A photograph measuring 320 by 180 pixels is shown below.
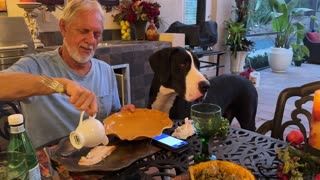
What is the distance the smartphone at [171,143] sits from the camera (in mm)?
1040

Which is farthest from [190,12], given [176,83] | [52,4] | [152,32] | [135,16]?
[176,83]

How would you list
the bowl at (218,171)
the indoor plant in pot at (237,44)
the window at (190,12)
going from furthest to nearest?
the indoor plant in pot at (237,44) → the window at (190,12) → the bowl at (218,171)

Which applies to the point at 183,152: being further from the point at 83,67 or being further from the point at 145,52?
the point at 145,52

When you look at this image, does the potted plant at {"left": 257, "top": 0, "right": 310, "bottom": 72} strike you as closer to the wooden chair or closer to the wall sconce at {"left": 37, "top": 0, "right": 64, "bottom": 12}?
the wall sconce at {"left": 37, "top": 0, "right": 64, "bottom": 12}

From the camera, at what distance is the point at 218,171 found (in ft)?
2.58

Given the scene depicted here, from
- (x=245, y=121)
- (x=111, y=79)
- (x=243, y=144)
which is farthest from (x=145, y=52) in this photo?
(x=243, y=144)

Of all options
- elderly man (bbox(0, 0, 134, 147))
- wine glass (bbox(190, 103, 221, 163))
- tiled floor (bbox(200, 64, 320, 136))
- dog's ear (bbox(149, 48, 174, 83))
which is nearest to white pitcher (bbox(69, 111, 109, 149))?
wine glass (bbox(190, 103, 221, 163))

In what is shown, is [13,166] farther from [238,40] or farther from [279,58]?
[279,58]

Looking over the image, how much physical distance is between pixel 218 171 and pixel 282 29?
257 inches

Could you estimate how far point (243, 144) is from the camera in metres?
1.13

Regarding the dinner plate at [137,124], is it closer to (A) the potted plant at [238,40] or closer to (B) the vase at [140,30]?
(B) the vase at [140,30]

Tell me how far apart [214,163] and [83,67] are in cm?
97

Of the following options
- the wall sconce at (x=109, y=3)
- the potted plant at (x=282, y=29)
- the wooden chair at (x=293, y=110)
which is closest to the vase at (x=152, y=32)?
the wall sconce at (x=109, y=3)

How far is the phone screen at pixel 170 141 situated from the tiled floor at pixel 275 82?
249cm
